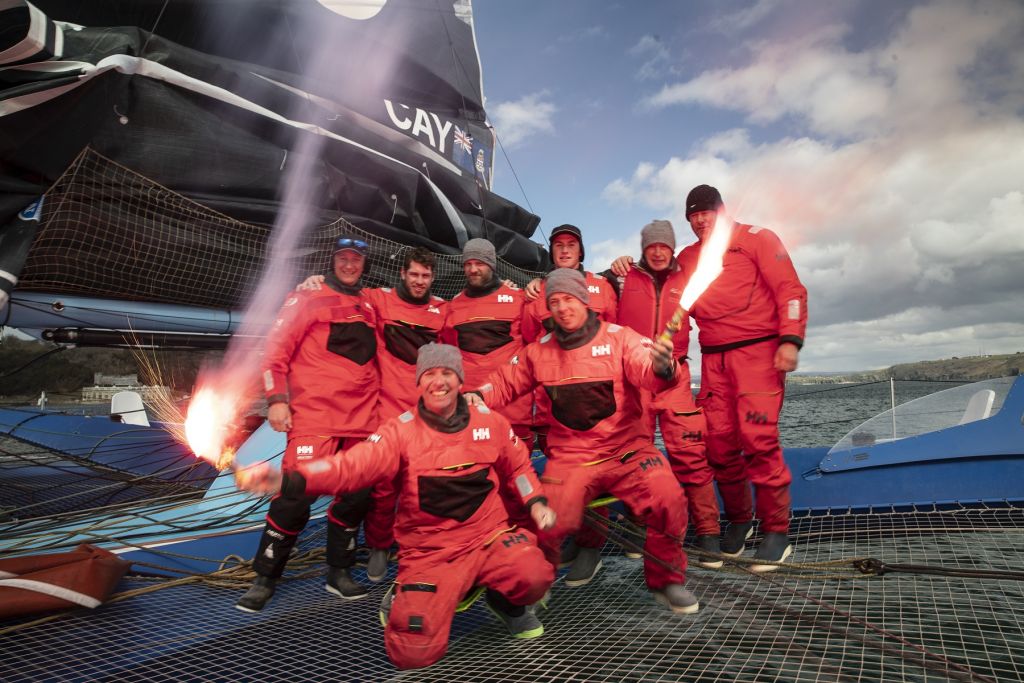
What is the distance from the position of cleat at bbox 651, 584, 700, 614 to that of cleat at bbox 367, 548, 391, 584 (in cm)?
169

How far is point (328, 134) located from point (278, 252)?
97 centimetres

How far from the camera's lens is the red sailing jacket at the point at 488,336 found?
3785mm

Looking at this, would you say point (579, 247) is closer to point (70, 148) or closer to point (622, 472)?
point (622, 472)

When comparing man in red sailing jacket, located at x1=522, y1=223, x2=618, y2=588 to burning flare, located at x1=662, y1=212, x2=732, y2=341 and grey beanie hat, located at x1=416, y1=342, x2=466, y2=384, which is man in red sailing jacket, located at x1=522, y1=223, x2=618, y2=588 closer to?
burning flare, located at x1=662, y1=212, x2=732, y2=341

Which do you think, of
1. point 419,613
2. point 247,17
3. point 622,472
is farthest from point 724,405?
point 247,17

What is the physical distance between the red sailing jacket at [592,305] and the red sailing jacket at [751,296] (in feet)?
1.87

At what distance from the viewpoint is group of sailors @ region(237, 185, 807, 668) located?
254 centimetres

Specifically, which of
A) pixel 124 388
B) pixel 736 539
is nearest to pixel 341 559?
A: pixel 736 539

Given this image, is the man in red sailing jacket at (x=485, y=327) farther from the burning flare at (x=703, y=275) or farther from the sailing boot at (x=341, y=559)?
the burning flare at (x=703, y=275)

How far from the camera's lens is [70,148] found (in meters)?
3.27

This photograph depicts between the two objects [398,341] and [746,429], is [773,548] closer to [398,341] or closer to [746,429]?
[746,429]

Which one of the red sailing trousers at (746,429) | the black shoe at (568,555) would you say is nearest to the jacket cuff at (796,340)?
the red sailing trousers at (746,429)

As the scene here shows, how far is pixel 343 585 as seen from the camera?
10.7 ft

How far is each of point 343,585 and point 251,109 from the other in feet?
10.4
